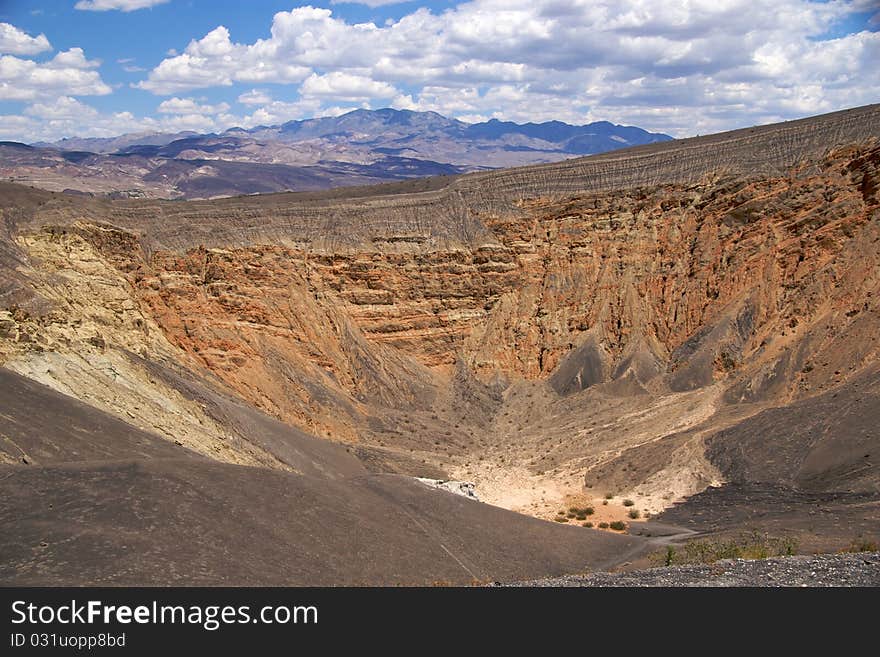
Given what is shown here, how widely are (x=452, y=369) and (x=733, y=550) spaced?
939 inches

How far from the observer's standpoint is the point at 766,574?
12.6 meters

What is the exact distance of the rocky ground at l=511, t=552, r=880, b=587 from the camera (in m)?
11.9

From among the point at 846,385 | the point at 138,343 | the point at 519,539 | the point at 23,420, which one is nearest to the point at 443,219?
the point at 138,343

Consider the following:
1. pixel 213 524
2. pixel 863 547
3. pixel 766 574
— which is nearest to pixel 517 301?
pixel 863 547

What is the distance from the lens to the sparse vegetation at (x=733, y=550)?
16.0 m

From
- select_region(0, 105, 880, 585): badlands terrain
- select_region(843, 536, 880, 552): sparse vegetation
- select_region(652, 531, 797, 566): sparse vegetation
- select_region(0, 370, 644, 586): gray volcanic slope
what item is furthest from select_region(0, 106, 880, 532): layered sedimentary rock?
select_region(843, 536, 880, 552): sparse vegetation

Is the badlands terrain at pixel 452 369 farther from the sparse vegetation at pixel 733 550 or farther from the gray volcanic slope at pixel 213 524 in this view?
the sparse vegetation at pixel 733 550

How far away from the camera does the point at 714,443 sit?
30.2 metres

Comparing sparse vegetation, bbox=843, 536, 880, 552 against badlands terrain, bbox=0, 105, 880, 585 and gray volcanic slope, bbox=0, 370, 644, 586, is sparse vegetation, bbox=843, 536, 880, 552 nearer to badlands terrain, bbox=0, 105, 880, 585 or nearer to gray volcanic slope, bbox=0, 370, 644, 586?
badlands terrain, bbox=0, 105, 880, 585

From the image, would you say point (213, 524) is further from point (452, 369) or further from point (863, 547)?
point (452, 369)

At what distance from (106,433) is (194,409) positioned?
540cm

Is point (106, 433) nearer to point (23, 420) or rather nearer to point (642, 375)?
point (23, 420)

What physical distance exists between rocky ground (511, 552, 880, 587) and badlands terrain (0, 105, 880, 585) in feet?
15.6

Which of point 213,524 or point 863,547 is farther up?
point 213,524
